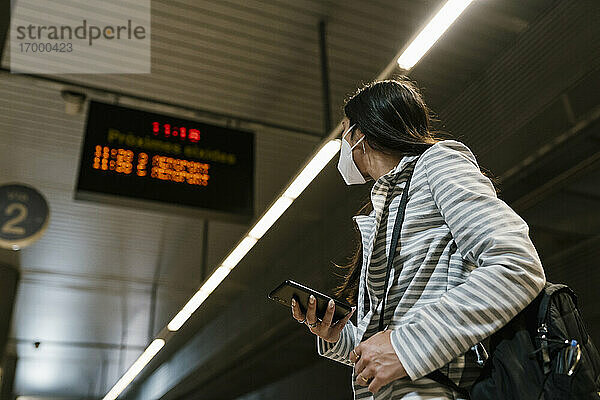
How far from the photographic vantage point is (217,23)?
16.0ft

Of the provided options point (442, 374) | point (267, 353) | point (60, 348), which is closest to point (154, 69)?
point (442, 374)

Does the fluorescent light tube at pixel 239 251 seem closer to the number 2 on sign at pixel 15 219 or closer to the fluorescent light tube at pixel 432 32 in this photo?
the number 2 on sign at pixel 15 219

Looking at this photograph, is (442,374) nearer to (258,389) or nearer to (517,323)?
(517,323)

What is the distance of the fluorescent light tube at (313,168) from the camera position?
4.20 metres

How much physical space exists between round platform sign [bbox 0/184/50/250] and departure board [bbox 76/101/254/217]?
64.1 inches

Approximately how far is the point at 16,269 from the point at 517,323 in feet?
31.2

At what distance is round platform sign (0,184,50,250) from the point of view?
5.32 meters

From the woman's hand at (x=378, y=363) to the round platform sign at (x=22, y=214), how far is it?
4.67m

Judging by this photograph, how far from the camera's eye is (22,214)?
548cm

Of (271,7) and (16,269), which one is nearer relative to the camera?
(271,7)

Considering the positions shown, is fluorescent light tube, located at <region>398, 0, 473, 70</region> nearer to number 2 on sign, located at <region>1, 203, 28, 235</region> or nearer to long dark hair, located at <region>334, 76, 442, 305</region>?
long dark hair, located at <region>334, 76, 442, 305</region>

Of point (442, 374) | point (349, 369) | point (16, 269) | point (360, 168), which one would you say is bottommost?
point (442, 374)

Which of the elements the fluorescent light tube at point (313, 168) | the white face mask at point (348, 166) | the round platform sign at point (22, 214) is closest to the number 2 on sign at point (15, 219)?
the round platform sign at point (22, 214)

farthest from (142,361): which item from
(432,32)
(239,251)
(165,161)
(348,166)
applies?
(348,166)
